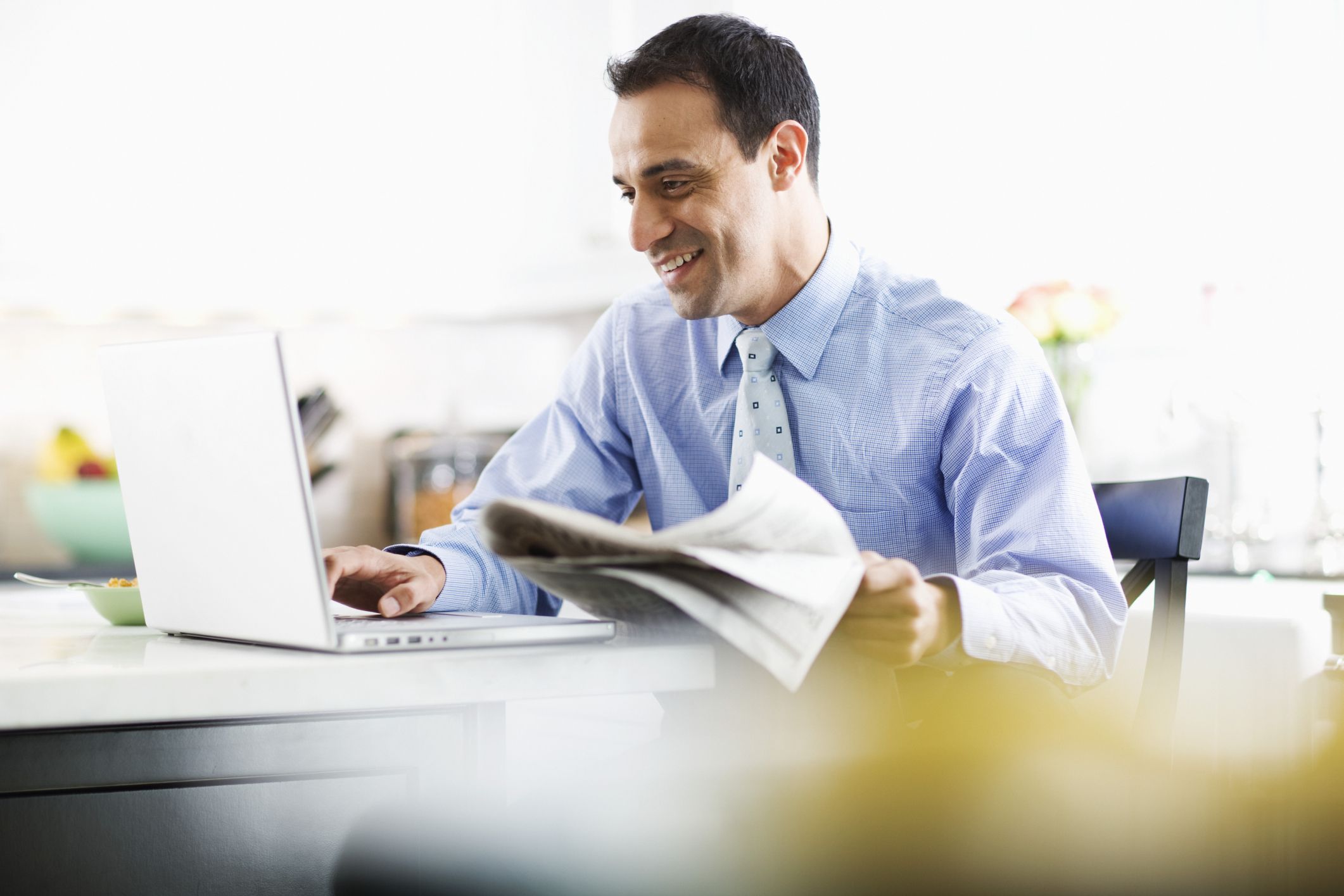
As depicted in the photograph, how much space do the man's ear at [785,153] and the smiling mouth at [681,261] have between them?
13 centimetres

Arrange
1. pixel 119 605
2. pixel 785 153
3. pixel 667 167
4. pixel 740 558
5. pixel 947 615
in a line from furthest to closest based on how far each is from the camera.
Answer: pixel 785 153, pixel 667 167, pixel 119 605, pixel 947 615, pixel 740 558

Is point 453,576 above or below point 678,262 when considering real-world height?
below

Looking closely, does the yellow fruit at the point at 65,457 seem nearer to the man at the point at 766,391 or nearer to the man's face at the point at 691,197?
the man at the point at 766,391

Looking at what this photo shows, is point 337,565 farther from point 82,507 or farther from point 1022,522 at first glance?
point 82,507

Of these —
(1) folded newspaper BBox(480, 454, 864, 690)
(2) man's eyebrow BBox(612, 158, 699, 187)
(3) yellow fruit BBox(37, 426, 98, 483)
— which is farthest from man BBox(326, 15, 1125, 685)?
(3) yellow fruit BBox(37, 426, 98, 483)

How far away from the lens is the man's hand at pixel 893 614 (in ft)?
2.43

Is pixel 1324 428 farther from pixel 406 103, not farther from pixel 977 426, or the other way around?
pixel 406 103

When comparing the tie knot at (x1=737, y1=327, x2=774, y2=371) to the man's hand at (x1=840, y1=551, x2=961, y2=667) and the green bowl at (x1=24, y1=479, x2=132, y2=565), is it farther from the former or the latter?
the green bowl at (x1=24, y1=479, x2=132, y2=565)

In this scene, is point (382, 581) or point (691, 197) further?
point (691, 197)

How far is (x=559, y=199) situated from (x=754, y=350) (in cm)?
162

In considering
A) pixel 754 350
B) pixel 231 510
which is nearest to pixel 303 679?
pixel 231 510

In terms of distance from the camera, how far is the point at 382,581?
101 cm

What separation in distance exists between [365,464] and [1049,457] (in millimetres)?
2547

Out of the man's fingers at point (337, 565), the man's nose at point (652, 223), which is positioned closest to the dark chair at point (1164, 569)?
the man's nose at point (652, 223)
